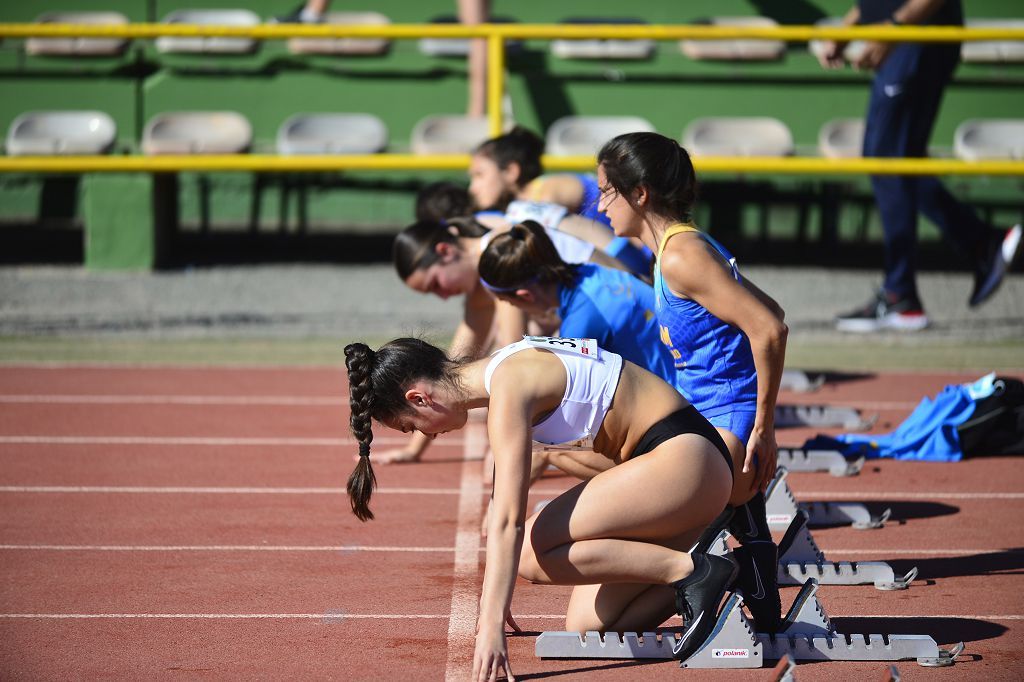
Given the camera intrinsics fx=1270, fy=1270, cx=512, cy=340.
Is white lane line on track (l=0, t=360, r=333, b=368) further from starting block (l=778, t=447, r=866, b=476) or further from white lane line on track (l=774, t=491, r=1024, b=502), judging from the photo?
white lane line on track (l=774, t=491, r=1024, b=502)

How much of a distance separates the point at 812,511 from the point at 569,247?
143 cm

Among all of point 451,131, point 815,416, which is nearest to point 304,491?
point 815,416

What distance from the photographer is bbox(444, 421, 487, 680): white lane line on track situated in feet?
11.8

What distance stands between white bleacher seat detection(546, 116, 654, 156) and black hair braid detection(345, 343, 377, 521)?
289 inches

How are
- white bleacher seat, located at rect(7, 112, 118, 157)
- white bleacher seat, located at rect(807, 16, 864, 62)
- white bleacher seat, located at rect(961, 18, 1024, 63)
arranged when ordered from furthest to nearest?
white bleacher seat, located at rect(961, 18, 1024, 63), white bleacher seat, located at rect(807, 16, 864, 62), white bleacher seat, located at rect(7, 112, 118, 157)

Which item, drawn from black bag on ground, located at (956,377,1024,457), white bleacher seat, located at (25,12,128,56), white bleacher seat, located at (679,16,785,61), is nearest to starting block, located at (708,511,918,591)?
black bag on ground, located at (956,377,1024,457)

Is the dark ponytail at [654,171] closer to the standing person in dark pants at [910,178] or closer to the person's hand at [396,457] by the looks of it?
the person's hand at [396,457]

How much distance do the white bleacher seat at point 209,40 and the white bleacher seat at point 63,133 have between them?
2.85 feet

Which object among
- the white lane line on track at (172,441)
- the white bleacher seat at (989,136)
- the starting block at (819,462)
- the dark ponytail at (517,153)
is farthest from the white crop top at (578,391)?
the white bleacher seat at (989,136)

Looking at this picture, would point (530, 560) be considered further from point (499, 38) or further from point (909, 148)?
point (909, 148)

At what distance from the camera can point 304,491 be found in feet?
17.6

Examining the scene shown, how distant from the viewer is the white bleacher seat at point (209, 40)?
1123 cm

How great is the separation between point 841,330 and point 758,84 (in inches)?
142

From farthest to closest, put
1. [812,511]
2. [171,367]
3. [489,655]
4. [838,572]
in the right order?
[171,367] → [812,511] → [838,572] → [489,655]
